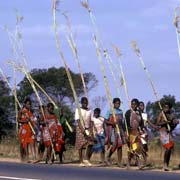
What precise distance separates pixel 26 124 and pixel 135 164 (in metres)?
3.28

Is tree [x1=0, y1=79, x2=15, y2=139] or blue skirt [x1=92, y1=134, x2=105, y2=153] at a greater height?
tree [x1=0, y1=79, x2=15, y2=139]

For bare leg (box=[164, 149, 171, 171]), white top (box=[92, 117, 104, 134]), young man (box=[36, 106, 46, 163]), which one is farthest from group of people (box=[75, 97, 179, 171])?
young man (box=[36, 106, 46, 163])

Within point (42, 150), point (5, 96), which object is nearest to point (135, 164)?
point (42, 150)

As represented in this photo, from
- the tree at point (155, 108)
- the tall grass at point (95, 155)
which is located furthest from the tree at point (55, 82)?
the tall grass at point (95, 155)

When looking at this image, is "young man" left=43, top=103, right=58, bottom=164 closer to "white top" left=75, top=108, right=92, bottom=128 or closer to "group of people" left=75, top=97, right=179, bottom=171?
"group of people" left=75, top=97, right=179, bottom=171

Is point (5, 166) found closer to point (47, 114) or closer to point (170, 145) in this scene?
point (47, 114)

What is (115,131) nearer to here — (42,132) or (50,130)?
(50,130)

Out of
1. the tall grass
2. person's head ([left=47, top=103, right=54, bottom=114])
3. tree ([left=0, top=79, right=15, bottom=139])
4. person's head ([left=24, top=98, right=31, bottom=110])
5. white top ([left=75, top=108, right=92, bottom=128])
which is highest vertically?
tree ([left=0, top=79, right=15, bottom=139])

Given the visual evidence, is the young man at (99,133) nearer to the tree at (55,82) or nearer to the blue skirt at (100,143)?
the blue skirt at (100,143)

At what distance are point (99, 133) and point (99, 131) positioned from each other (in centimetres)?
12

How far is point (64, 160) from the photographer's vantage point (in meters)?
21.6

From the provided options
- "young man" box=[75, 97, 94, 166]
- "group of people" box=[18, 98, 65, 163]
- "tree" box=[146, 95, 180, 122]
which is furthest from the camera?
"tree" box=[146, 95, 180, 122]

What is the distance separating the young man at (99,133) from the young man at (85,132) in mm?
945

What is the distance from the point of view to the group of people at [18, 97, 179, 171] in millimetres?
18141
